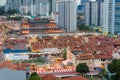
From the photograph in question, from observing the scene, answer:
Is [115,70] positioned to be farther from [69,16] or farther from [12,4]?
[12,4]

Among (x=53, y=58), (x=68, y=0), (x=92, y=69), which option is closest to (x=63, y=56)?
(x=53, y=58)

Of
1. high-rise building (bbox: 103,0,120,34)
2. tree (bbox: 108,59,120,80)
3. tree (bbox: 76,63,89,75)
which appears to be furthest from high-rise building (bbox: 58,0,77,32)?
tree (bbox: 108,59,120,80)

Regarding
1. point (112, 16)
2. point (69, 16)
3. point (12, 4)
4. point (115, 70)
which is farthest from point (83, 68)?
point (12, 4)

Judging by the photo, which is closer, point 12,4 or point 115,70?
point 115,70

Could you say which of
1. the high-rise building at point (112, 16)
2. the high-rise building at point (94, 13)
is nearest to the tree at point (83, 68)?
the high-rise building at point (112, 16)

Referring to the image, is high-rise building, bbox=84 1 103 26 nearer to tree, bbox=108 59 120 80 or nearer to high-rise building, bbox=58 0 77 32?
high-rise building, bbox=58 0 77 32

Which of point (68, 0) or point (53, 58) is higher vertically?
point (68, 0)

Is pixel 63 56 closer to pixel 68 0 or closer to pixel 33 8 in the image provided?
pixel 68 0

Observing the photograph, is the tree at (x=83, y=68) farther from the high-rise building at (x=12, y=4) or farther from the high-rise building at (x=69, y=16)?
the high-rise building at (x=12, y=4)
